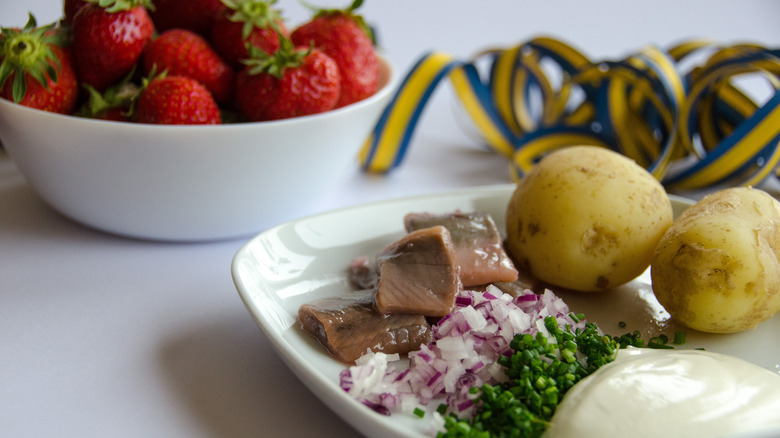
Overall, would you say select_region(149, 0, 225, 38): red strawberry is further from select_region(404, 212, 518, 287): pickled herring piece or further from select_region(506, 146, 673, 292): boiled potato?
select_region(506, 146, 673, 292): boiled potato

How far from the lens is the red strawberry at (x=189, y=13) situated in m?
1.54

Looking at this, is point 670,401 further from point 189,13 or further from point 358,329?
point 189,13

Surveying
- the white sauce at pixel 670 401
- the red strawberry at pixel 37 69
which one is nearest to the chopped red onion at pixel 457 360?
the white sauce at pixel 670 401

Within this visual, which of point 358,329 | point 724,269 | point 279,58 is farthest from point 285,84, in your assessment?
point 724,269

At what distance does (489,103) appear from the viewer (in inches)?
86.7

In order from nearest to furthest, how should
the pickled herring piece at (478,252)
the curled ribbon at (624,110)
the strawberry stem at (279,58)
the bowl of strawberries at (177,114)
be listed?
the pickled herring piece at (478,252), the bowl of strawberries at (177,114), the strawberry stem at (279,58), the curled ribbon at (624,110)

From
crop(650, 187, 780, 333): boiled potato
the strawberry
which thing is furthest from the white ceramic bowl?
crop(650, 187, 780, 333): boiled potato

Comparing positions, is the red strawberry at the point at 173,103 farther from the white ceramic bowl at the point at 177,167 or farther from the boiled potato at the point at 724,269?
the boiled potato at the point at 724,269

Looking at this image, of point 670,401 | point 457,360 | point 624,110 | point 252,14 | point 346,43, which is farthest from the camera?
point 624,110

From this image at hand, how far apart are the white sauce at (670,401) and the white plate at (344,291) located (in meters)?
0.18

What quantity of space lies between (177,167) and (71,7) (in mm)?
438

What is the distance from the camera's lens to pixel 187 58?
4.69ft

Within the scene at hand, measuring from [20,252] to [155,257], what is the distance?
27 centimetres

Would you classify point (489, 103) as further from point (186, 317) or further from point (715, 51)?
point (186, 317)
